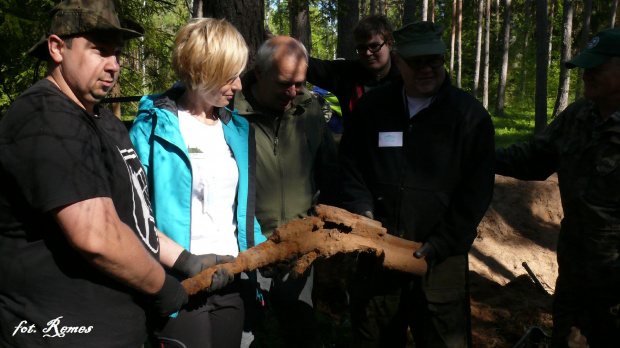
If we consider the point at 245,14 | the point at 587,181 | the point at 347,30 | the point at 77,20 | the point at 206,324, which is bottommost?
the point at 206,324

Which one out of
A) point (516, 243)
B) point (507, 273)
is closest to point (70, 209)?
point (507, 273)

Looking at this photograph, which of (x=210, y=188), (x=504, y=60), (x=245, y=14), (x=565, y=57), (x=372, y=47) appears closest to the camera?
(x=210, y=188)

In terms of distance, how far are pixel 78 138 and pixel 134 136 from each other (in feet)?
2.50

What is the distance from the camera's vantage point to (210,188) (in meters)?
2.35

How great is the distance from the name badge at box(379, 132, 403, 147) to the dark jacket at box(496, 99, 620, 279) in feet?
3.44

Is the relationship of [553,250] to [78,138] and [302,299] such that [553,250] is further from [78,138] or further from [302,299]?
[78,138]

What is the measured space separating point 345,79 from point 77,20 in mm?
2456

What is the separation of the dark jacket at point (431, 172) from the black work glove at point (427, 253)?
0.11ft

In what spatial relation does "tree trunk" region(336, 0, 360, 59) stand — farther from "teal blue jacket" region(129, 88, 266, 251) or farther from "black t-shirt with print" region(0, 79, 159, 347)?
"black t-shirt with print" region(0, 79, 159, 347)

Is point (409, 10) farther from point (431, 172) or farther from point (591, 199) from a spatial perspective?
point (431, 172)

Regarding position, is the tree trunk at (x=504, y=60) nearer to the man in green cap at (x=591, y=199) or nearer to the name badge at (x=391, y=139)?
the man in green cap at (x=591, y=199)

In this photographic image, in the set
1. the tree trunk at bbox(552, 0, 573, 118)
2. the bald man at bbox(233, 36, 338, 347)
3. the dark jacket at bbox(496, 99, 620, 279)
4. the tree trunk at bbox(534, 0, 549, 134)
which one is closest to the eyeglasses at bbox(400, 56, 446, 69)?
the bald man at bbox(233, 36, 338, 347)

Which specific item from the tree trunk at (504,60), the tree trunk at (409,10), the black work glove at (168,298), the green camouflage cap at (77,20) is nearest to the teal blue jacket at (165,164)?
the black work glove at (168,298)

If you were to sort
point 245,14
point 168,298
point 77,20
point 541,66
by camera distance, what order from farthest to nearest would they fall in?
point 541,66 → point 245,14 → point 168,298 → point 77,20
